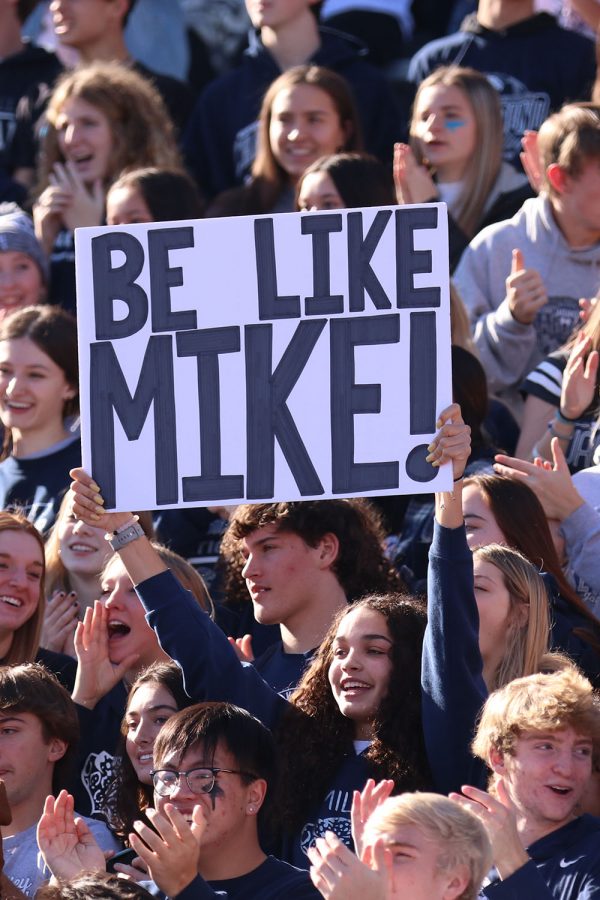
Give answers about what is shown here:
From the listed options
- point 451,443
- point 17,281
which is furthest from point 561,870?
point 17,281

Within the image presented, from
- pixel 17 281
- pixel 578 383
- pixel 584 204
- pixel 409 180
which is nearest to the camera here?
pixel 578 383

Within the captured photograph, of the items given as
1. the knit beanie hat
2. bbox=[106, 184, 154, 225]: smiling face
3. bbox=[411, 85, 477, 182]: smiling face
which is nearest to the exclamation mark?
bbox=[106, 184, 154, 225]: smiling face

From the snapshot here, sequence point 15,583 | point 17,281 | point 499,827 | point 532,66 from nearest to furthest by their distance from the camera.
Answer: point 499,827, point 15,583, point 17,281, point 532,66

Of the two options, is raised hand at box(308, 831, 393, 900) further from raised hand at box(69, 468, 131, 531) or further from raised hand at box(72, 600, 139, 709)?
→ raised hand at box(72, 600, 139, 709)

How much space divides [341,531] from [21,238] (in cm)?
290

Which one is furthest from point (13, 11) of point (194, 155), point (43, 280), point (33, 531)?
point (33, 531)

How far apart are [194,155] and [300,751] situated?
4.85m

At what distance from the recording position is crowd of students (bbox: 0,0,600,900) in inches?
175

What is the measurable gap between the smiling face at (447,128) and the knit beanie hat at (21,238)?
5.39 ft

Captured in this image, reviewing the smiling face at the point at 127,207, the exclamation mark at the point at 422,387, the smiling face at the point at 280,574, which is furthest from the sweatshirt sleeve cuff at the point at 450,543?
the smiling face at the point at 127,207

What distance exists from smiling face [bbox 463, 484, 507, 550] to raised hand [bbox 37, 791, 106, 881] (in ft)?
5.16

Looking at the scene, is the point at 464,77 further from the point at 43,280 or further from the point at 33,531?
the point at 33,531

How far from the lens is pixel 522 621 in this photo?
5.14 m

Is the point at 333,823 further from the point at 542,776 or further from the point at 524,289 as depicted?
the point at 524,289
